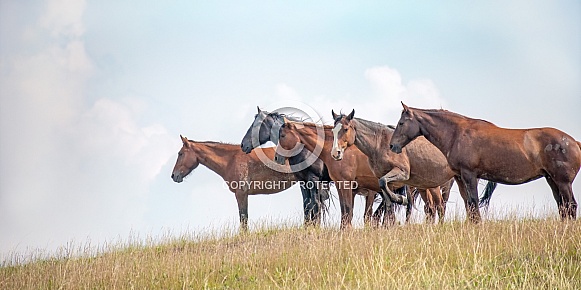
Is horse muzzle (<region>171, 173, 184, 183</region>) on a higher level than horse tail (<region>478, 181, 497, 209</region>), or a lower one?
higher

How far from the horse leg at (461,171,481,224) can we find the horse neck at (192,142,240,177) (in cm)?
771

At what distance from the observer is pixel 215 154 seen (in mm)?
20047

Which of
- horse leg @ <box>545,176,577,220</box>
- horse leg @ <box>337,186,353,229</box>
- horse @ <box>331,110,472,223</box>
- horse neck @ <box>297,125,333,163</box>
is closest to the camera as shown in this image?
horse leg @ <box>545,176,577,220</box>

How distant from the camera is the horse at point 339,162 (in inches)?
613

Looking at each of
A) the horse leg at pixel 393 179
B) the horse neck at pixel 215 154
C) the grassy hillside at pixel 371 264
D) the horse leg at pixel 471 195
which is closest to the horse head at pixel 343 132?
the horse leg at pixel 393 179

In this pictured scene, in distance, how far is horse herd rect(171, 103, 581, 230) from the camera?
13.3 metres

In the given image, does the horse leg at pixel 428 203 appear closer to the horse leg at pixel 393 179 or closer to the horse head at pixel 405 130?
the horse leg at pixel 393 179

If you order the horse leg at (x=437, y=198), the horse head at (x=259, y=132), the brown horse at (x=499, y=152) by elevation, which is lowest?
the horse leg at (x=437, y=198)

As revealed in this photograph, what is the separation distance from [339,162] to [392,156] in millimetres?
1225

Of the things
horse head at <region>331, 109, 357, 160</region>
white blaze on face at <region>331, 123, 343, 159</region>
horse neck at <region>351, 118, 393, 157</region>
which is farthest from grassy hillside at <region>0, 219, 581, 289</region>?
horse neck at <region>351, 118, 393, 157</region>

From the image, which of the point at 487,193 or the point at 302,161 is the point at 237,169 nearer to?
the point at 302,161

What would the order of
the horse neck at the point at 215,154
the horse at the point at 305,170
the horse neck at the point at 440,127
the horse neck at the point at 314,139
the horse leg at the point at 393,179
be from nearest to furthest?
1. the horse neck at the point at 440,127
2. the horse leg at the point at 393,179
3. the horse neck at the point at 314,139
4. the horse at the point at 305,170
5. the horse neck at the point at 215,154

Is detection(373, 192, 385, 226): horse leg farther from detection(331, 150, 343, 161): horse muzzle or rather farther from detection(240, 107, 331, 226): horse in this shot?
detection(331, 150, 343, 161): horse muzzle

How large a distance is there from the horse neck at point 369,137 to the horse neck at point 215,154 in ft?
17.9
